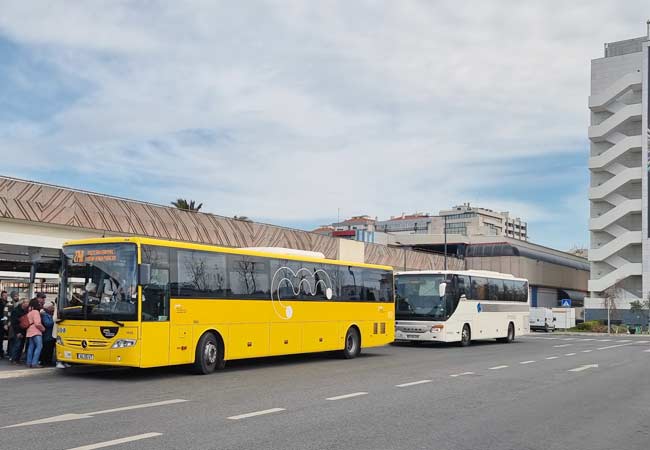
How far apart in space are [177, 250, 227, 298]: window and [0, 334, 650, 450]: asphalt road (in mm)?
1836

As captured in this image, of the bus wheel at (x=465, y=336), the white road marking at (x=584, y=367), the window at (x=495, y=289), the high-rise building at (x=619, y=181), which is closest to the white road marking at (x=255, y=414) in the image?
the white road marking at (x=584, y=367)

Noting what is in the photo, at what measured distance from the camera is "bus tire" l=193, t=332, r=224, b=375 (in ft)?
55.1

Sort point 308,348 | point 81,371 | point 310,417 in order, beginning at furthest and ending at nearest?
point 308,348, point 81,371, point 310,417

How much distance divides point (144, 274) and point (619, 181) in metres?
68.7

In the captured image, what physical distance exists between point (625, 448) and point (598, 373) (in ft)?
35.1

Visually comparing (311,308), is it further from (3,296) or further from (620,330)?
(620,330)

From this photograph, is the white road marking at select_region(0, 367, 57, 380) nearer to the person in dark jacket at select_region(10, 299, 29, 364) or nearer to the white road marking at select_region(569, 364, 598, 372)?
the person in dark jacket at select_region(10, 299, 29, 364)

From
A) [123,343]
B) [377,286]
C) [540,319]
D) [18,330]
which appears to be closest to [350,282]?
[377,286]

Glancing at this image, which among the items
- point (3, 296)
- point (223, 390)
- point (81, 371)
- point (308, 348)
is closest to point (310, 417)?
point (223, 390)

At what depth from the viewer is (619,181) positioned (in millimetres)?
75750

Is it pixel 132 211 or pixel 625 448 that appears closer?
pixel 625 448

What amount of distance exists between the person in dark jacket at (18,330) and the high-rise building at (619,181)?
64.0 m

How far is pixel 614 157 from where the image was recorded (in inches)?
2995

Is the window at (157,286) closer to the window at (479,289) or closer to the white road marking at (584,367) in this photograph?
the white road marking at (584,367)
